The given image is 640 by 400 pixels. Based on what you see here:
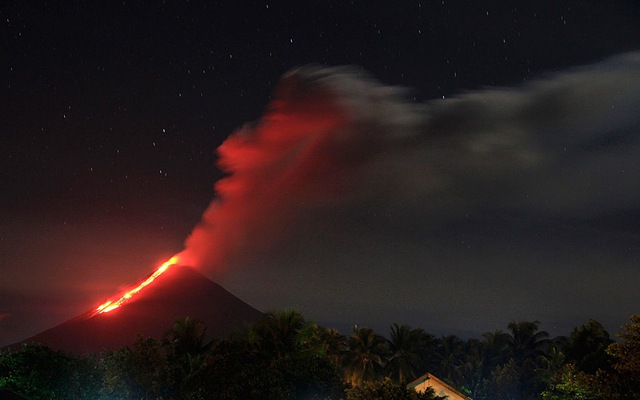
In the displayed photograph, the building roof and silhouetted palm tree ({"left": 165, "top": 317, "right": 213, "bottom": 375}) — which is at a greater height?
silhouetted palm tree ({"left": 165, "top": 317, "right": 213, "bottom": 375})

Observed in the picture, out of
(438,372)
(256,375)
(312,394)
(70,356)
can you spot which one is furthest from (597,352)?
(438,372)

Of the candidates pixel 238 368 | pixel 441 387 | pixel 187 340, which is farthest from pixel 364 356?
pixel 238 368

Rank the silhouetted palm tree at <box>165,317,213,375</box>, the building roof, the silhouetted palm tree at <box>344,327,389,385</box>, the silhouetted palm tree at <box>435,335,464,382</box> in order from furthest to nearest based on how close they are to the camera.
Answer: the silhouetted palm tree at <box>435,335,464,382</box> < the silhouetted palm tree at <box>344,327,389,385</box> < the silhouetted palm tree at <box>165,317,213,375</box> < the building roof

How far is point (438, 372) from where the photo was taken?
10044cm

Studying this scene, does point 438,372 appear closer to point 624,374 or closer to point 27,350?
point 27,350

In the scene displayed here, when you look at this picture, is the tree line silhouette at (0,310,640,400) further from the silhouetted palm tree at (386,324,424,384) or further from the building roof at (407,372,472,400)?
the silhouetted palm tree at (386,324,424,384)

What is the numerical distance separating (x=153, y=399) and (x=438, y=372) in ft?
200

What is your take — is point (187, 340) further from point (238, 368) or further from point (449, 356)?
point (449, 356)

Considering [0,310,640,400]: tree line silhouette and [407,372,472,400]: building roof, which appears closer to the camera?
[0,310,640,400]: tree line silhouette

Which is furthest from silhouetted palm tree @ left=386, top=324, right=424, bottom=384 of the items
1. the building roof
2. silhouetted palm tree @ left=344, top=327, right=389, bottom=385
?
the building roof

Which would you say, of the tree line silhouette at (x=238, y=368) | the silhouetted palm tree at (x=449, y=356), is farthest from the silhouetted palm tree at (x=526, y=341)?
the tree line silhouette at (x=238, y=368)

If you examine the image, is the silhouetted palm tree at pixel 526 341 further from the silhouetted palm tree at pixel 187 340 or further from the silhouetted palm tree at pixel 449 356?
the silhouetted palm tree at pixel 187 340

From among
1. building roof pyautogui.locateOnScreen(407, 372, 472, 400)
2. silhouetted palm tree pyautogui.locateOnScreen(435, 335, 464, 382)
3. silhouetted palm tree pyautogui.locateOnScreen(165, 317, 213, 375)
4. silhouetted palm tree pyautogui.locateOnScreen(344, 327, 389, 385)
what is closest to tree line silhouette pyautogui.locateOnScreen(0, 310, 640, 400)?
silhouetted palm tree pyautogui.locateOnScreen(165, 317, 213, 375)

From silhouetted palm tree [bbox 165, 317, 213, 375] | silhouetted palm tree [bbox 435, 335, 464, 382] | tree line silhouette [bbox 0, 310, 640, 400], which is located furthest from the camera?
silhouetted palm tree [bbox 435, 335, 464, 382]
